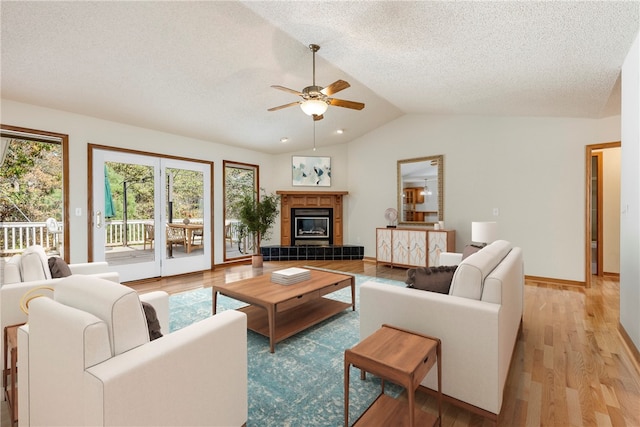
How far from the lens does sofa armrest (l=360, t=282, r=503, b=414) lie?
1.55m

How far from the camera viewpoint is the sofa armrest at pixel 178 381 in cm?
98

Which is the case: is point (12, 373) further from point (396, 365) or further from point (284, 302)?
point (396, 365)

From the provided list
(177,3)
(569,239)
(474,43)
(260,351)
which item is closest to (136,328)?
(260,351)

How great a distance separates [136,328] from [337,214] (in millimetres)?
5955

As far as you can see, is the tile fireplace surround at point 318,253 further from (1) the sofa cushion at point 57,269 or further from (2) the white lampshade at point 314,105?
(1) the sofa cushion at point 57,269

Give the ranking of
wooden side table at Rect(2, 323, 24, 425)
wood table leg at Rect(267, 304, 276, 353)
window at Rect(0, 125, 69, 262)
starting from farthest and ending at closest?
1. window at Rect(0, 125, 69, 262)
2. wood table leg at Rect(267, 304, 276, 353)
3. wooden side table at Rect(2, 323, 24, 425)

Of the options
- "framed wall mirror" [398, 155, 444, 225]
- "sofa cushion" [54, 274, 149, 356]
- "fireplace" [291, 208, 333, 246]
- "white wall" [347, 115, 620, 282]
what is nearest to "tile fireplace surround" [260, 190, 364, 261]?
"fireplace" [291, 208, 333, 246]

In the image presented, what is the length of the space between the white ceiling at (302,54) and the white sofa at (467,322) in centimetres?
183

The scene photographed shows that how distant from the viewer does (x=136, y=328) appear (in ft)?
3.81

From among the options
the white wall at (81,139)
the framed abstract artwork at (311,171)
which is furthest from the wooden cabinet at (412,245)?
the white wall at (81,139)

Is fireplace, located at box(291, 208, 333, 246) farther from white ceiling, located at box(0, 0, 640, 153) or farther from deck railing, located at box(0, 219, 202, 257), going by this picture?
deck railing, located at box(0, 219, 202, 257)

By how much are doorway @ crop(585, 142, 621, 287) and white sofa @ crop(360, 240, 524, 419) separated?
4.38 meters

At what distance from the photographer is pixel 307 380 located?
200 cm

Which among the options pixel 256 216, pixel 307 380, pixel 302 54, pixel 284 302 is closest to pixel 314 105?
pixel 302 54
